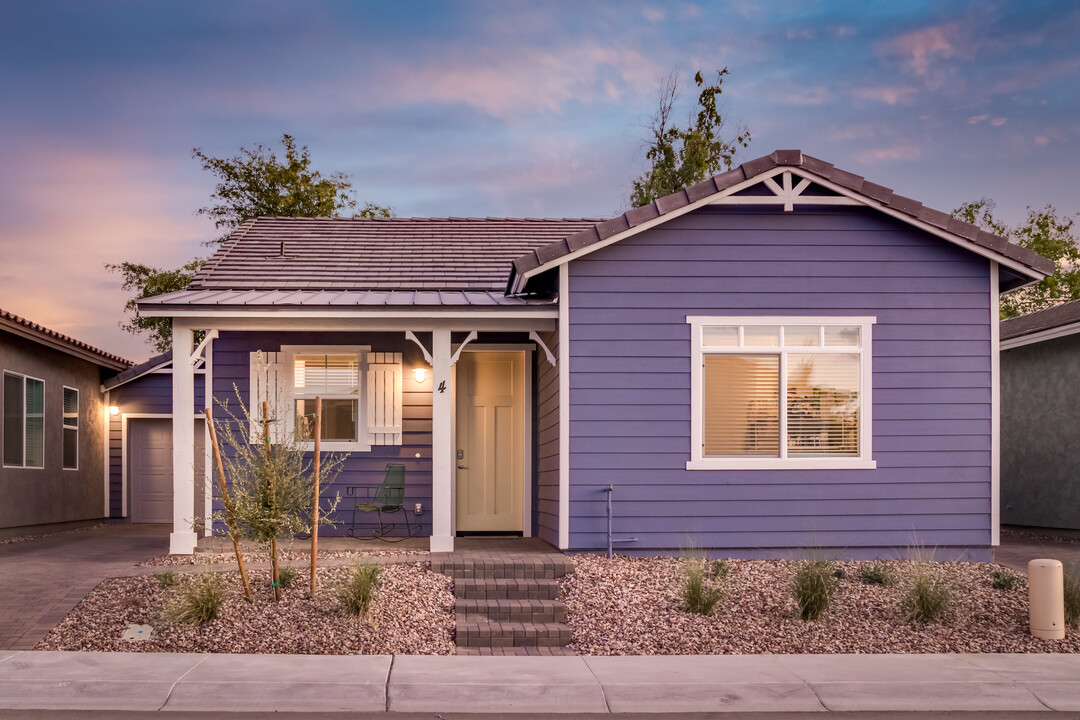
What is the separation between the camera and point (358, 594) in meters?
7.57

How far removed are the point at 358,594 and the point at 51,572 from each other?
12.3ft

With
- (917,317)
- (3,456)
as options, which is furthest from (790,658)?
(3,456)

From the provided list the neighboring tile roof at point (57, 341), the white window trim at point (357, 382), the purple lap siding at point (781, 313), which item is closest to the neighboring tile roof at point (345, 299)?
the white window trim at point (357, 382)

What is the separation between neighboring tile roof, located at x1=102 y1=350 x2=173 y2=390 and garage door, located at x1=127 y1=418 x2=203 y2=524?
783 millimetres

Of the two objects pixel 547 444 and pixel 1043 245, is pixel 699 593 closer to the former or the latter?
pixel 547 444

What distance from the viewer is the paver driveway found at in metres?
7.55

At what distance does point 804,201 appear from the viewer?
33.5 ft

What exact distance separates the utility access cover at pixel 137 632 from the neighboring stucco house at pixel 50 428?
6933mm

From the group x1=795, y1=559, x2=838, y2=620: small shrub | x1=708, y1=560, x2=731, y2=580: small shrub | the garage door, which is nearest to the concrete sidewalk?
x1=795, y1=559, x2=838, y2=620: small shrub

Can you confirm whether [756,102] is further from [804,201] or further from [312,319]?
[312,319]

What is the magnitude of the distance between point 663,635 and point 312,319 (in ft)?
16.8

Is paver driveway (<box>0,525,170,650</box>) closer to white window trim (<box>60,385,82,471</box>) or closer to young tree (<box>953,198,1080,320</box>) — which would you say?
white window trim (<box>60,385,82,471</box>)

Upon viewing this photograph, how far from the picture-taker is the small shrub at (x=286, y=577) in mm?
8211

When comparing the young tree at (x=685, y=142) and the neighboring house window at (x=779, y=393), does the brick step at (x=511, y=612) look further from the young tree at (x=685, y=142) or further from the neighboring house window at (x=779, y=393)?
the young tree at (x=685, y=142)
